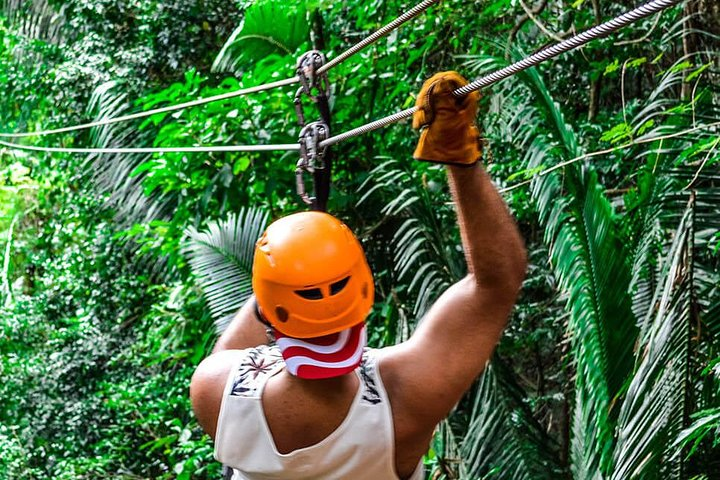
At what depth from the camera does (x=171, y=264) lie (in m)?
5.80

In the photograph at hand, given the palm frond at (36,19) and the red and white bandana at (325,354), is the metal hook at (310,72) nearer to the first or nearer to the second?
the red and white bandana at (325,354)

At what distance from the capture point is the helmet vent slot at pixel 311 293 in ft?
5.56

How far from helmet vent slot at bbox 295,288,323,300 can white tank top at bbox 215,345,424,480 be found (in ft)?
0.61

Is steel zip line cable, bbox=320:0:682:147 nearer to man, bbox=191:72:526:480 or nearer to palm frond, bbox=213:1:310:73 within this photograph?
man, bbox=191:72:526:480

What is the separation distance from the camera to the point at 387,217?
4.88 meters

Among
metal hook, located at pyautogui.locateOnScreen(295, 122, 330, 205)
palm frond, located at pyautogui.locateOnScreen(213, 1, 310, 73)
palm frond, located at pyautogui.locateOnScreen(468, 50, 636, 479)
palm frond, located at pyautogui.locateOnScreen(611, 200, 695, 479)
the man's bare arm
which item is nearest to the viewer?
the man's bare arm

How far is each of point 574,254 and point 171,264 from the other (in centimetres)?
314

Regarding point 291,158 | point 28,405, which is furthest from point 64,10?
point 291,158

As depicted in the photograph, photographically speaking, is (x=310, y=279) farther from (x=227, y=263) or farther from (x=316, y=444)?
(x=227, y=263)

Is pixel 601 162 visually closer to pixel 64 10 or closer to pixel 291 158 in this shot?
pixel 291 158

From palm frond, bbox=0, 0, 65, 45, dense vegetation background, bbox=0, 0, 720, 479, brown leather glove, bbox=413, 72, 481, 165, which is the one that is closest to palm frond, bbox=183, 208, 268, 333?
dense vegetation background, bbox=0, 0, 720, 479

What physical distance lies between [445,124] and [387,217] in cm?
331

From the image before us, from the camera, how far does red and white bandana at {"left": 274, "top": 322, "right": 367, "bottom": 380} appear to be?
5.63 feet

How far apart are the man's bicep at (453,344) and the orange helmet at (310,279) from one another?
14 cm
